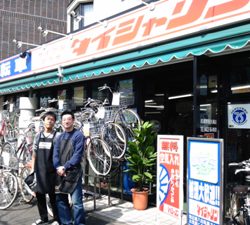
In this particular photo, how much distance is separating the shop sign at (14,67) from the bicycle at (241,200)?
754 centimetres

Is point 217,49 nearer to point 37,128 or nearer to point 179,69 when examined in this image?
point 179,69

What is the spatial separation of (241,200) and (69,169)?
2.88 m

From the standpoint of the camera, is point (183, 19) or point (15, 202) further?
point (15, 202)

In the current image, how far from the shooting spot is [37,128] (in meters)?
8.40

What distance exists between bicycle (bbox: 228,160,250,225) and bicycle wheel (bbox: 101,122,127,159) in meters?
2.38

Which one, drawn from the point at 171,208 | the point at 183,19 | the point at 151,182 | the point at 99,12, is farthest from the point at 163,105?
the point at 99,12

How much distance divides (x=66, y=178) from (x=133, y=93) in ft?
10.3

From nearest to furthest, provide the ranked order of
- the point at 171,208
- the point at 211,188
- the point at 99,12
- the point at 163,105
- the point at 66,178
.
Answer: the point at 211,188 < the point at 171,208 < the point at 66,178 < the point at 163,105 < the point at 99,12

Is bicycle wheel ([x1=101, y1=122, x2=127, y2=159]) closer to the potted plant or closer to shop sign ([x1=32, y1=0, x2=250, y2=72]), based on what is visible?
the potted plant

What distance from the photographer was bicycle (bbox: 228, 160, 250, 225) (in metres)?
4.57

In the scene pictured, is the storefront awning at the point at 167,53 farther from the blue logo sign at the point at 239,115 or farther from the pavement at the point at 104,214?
the pavement at the point at 104,214

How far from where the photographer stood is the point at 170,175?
192 inches

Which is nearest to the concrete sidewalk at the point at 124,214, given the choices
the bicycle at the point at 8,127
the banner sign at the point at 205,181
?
the banner sign at the point at 205,181

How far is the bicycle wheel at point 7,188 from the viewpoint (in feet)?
23.5
